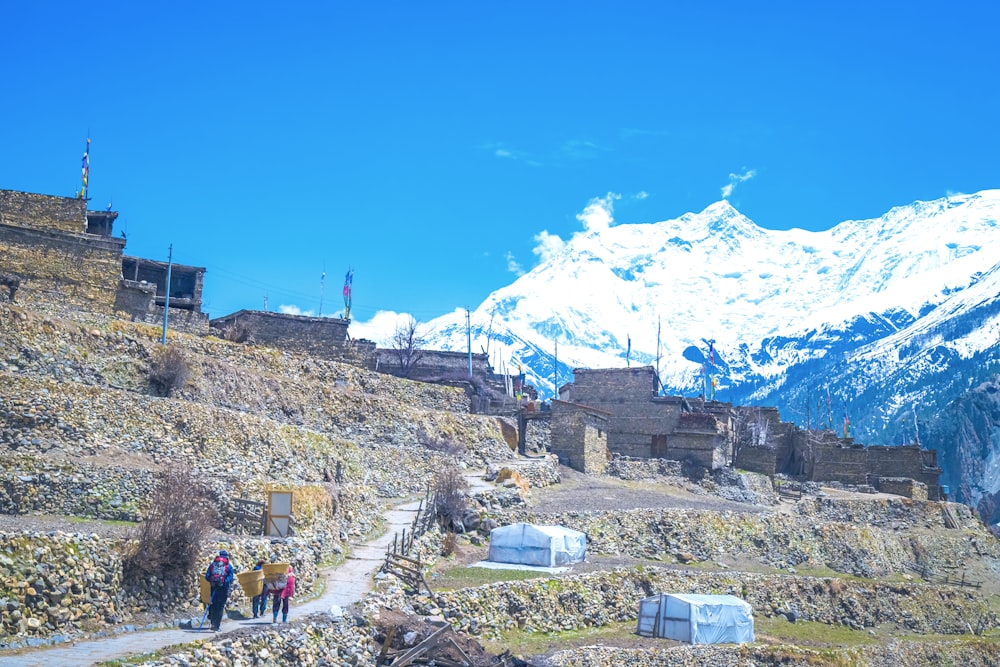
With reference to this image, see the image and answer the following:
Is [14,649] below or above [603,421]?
below

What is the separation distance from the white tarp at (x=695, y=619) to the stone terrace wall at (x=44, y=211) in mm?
30686

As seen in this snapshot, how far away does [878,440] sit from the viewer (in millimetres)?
181000

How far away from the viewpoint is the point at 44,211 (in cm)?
5206

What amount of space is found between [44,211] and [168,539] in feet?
103

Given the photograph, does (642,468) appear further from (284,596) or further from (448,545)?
(284,596)

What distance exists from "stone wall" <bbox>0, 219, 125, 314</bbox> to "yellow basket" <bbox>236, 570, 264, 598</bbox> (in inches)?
851

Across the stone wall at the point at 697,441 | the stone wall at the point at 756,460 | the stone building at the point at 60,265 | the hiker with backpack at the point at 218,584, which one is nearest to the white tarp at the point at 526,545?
the hiker with backpack at the point at 218,584

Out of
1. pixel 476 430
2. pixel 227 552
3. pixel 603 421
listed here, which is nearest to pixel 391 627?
pixel 227 552

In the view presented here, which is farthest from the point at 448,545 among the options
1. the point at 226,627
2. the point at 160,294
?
the point at 160,294

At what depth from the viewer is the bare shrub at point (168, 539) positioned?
24.8m

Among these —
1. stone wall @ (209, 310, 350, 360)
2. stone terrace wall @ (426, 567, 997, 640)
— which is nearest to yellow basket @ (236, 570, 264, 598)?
stone terrace wall @ (426, 567, 997, 640)

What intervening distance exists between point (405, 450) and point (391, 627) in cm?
2079

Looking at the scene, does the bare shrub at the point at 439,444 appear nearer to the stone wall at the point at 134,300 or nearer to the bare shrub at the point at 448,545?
the bare shrub at the point at 448,545

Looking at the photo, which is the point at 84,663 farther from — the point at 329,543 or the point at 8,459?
the point at 329,543
